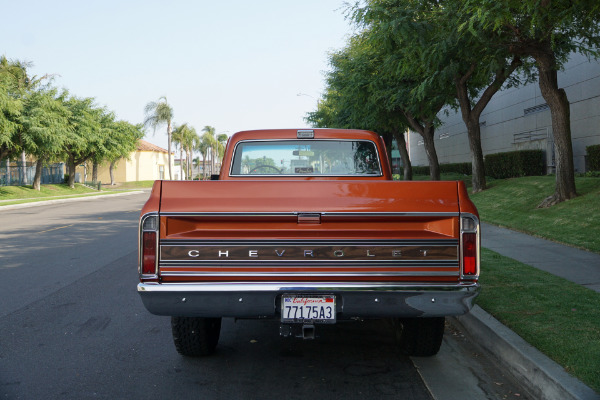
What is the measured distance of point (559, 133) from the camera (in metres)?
15.8

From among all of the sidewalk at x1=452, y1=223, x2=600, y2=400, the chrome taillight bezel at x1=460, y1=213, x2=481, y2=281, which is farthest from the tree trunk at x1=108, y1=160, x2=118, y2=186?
the chrome taillight bezel at x1=460, y1=213, x2=481, y2=281

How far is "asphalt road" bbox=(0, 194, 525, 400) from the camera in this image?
4223 millimetres

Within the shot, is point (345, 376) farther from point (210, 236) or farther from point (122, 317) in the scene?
point (122, 317)

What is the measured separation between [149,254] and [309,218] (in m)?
1.13

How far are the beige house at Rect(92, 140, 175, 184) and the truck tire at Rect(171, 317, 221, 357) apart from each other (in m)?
71.3

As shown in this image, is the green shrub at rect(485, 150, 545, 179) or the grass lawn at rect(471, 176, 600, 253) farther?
the green shrub at rect(485, 150, 545, 179)

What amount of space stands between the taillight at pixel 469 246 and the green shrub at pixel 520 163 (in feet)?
Result: 81.6

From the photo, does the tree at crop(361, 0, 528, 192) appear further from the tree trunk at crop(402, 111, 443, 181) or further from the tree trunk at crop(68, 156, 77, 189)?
the tree trunk at crop(68, 156, 77, 189)

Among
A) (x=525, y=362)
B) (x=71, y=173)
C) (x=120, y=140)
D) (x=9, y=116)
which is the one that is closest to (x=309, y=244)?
(x=525, y=362)

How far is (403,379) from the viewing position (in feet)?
→ 14.6

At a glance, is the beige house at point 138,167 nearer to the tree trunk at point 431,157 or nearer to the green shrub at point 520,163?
the tree trunk at point 431,157

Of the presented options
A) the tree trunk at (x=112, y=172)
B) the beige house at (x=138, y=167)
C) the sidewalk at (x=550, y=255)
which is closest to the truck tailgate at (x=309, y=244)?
the sidewalk at (x=550, y=255)

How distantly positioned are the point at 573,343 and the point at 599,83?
2182 cm

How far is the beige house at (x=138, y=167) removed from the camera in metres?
77.3
